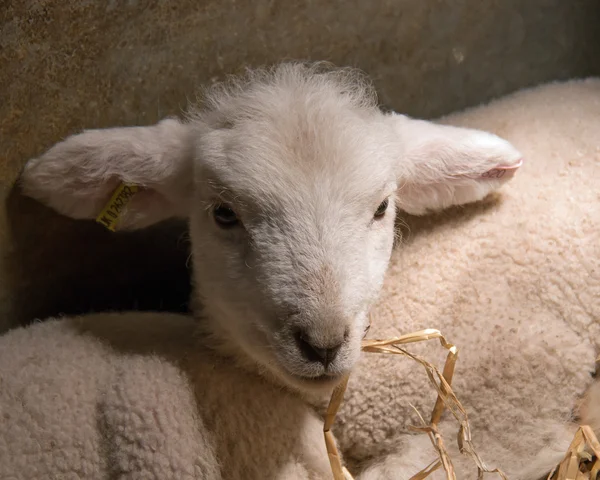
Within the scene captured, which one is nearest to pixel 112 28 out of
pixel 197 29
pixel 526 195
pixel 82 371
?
pixel 197 29

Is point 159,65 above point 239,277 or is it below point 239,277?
above

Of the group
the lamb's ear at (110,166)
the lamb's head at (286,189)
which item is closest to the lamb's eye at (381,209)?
the lamb's head at (286,189)

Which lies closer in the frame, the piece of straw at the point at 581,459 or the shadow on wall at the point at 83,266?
the piece of straw at the point at 581,459

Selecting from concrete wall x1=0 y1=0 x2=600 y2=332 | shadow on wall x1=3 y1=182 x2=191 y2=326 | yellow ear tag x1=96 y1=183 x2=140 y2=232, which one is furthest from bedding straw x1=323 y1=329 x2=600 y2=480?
concrete wall x1=0 y1=0 x2=600 y2=332

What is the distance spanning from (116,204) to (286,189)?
2.00 feet

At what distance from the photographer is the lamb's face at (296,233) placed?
53.4 inches

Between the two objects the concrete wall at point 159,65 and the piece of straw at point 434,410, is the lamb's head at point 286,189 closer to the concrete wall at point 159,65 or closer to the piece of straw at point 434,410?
the concrete wall at point 159,65

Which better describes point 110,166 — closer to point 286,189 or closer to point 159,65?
point 159,65

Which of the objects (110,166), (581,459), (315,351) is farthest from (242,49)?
(581,459)

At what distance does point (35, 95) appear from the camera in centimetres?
171

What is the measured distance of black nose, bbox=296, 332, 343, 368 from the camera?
1334 mm

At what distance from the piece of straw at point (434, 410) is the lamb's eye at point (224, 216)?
1.61ft

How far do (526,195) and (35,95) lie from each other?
1448 mm

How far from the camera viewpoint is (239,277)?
4.91ft
